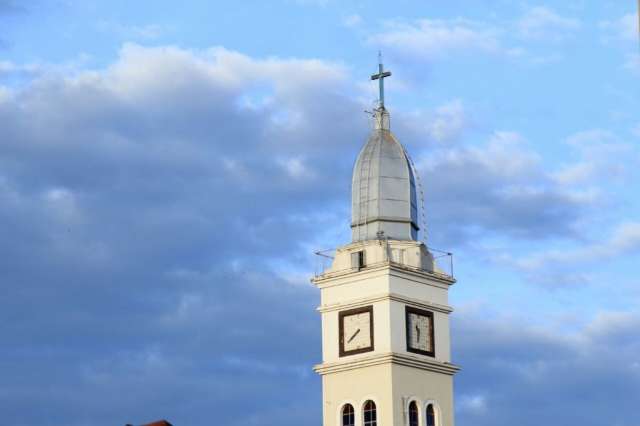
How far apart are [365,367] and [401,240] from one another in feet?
27.7

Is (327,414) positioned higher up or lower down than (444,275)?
lower down

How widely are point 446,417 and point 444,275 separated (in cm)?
Result: 889

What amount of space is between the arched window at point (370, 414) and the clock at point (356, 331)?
3352mm

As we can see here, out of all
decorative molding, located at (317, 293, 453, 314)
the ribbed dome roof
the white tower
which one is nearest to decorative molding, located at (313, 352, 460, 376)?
the white tower

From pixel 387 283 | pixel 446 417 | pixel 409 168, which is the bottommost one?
pixel 446 417

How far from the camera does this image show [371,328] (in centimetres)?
9906

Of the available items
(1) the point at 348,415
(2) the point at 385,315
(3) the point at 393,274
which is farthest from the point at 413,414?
(3) the point at 393,274

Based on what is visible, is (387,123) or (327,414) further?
(387,123)

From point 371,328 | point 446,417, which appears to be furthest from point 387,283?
point 446,417

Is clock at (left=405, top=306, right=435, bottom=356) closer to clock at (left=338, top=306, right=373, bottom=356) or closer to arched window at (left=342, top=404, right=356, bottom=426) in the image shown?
clock at (left=338, top=306, right=373, bottom=356)

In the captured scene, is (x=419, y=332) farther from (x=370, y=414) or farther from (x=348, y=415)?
(x=348, y=415)

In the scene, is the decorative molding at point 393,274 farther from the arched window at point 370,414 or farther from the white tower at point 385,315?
the arched window at point 370,414

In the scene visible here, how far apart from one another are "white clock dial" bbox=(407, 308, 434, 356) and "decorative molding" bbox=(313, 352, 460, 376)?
83cm

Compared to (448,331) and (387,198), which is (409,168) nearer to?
(387,198)
